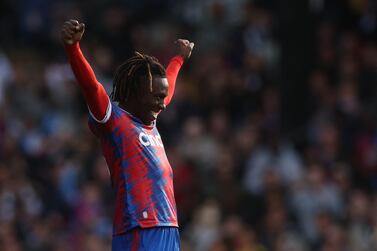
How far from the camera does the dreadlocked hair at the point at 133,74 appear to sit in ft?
27.6

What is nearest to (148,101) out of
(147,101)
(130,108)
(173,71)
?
(147,101)

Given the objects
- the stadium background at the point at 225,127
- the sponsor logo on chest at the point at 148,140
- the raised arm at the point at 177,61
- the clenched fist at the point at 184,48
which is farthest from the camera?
the stadium background at the point at 225,127

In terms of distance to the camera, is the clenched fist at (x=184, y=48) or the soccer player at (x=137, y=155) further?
the clenched fist at (x=184, y=48)

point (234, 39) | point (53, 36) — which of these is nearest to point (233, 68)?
point (234, 39)

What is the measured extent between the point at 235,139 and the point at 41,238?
283 cm

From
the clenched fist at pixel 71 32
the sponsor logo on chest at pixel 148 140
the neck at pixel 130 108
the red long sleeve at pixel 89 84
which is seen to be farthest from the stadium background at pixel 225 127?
the clenched fist at pixel 71 32

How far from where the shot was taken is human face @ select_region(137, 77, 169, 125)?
840 cm

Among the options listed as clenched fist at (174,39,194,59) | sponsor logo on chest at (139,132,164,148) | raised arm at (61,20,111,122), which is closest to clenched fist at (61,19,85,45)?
raised arm at (61,20,111,122)

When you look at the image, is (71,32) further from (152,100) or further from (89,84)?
(152,100)

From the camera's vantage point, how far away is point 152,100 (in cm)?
841

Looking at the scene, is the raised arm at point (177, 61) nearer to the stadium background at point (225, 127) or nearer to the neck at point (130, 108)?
the neck at point (130, 108)

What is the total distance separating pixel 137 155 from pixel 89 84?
0.64 metres

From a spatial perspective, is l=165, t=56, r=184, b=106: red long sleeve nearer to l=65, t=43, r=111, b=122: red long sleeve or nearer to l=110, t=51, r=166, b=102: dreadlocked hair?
l=110, t=51, r=166, b=102: dreadlocked hair

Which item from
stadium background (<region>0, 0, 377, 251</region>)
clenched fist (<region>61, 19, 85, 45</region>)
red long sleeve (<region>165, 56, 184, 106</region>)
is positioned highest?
clenched fist (<region>61, 19, 85, 45</region>)
